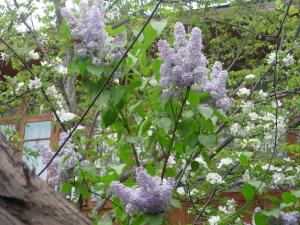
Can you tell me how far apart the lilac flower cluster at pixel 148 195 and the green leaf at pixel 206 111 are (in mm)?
348

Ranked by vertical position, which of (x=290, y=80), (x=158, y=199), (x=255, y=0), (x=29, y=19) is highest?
(x=255, y=0)

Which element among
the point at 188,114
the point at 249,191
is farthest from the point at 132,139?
the point at 249,191

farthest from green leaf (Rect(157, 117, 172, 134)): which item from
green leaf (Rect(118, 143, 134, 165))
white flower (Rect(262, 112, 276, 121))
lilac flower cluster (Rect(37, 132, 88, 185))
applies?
white flower (Rect(262, 112, 276, 121))

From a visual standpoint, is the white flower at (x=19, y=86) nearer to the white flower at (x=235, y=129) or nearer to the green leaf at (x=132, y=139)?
the white flower at (x=235, y=129)

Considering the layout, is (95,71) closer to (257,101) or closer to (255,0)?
(257,101)

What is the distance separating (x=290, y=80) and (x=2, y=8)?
3.84m

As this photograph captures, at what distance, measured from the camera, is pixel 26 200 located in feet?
4.12

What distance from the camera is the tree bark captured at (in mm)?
1224

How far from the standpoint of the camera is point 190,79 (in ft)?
8.05

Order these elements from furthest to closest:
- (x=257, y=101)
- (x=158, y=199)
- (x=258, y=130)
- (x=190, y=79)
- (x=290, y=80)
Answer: (x=290, y=80) < (x=257, y=101) < (x=258, y=130) < (x=190, y=79) < (x=158, y=199)

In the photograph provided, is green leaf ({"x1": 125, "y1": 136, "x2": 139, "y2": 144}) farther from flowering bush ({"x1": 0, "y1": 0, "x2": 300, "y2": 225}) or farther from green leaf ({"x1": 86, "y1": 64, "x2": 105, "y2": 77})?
green leaf ({"x1": 86, "y1": 64, "x2": 105, "y2": 77})

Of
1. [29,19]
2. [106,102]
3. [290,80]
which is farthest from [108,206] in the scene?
[106,102]

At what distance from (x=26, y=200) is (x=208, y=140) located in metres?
1.50

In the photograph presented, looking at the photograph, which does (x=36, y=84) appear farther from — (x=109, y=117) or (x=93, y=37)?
(x=93, y=37)
